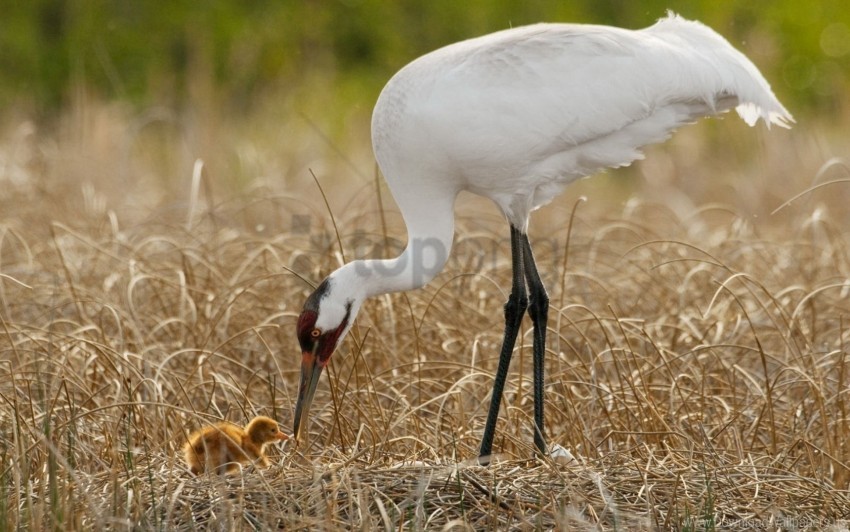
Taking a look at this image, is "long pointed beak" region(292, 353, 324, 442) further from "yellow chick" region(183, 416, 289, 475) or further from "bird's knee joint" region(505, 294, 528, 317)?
"bird's knee joint" region(505, 294, 528, 317)

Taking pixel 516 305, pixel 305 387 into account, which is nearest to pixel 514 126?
pixel 516 305

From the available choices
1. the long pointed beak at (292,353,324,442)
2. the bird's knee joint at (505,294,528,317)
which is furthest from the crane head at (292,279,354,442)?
the bird's knee joint at (505,294,528,317)

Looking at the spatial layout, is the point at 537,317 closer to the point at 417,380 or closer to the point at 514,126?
the point at 417,380

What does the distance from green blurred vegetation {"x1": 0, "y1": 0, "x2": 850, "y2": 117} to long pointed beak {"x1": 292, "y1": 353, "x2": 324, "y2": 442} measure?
8217 millimetres

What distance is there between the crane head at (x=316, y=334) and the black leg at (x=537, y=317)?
2.42ft

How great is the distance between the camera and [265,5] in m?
17.4

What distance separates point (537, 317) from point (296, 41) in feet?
40.0

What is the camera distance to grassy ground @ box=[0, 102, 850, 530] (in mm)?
3779

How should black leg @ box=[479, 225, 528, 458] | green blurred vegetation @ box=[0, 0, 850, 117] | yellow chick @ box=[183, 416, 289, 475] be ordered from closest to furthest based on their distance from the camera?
1. yellow chick @ box=[183, 416, 289, 475]
2. black leg @ box=[479, 225, 528, 458]
3. green blurred vegetation @ box=[0, 0, 850, 117]

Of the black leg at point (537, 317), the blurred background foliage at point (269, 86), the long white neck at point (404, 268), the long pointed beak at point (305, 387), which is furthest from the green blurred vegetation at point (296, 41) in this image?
the long pointed beak at point (305, 387)

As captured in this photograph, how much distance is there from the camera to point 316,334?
14.4 ft

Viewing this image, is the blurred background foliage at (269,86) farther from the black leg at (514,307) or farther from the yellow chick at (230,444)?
the yellow chick at (230,444)

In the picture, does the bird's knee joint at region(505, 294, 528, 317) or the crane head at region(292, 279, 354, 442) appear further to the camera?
the bird's knee joint at region(505, 294, 528, 317)

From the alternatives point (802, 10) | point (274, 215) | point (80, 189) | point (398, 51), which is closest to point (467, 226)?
point (274, 215)
